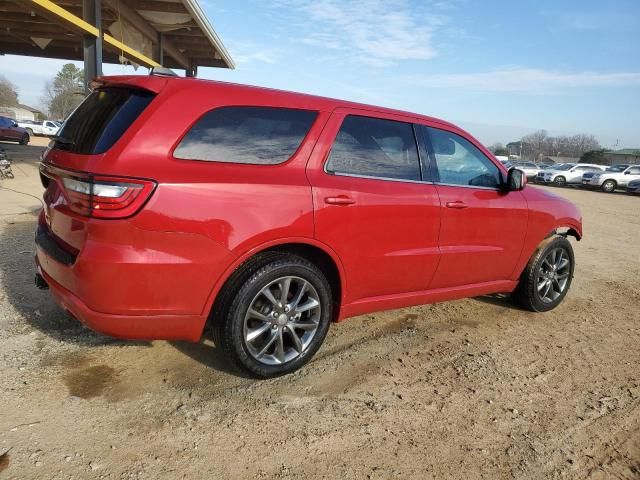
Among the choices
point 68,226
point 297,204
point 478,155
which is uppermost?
point 478,155

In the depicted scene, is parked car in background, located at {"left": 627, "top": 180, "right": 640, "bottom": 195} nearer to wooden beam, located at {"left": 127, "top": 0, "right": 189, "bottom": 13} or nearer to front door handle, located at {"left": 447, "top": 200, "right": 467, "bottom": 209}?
wooden beam, located at {"left": 127, "top": 0, "right": 189, "bottom": 13}

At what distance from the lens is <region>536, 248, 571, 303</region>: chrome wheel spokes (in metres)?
4.75

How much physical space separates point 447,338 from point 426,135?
165cm

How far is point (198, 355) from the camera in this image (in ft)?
11.3

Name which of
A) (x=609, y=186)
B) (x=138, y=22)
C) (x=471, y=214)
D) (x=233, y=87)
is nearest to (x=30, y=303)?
(x=233, y=87)

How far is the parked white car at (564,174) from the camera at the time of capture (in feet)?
96.7

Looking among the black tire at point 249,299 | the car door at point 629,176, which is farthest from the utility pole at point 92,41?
the car door at point 629,176

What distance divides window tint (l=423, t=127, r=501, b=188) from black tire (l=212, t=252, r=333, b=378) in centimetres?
143

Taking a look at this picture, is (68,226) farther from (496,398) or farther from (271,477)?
(496,398)

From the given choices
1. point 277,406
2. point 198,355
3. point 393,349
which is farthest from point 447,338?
point 198,355

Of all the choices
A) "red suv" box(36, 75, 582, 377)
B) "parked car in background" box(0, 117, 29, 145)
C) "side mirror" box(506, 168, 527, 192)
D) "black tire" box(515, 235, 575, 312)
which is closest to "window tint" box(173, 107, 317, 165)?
"red suv" box(36, 75, 582, 377)

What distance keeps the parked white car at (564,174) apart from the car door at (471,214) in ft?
94.0

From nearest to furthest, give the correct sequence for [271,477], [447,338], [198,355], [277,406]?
[271,477]
[277,406]
[198,355]
[447,338]

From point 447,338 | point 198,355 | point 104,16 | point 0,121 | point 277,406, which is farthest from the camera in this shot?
point 0,121
